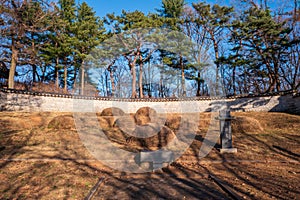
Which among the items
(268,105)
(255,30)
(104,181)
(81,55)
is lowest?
(104,181)

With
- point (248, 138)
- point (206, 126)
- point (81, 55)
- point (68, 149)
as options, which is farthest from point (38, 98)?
point (248, 138)

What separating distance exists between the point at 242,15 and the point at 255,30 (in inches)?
68.3

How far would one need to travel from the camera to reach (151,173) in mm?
4359

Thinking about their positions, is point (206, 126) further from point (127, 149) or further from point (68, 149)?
point (68, 149)

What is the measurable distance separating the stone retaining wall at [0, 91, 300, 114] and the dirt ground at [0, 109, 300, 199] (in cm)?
378

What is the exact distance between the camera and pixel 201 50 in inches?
696

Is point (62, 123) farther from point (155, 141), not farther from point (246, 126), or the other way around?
point (246, 126)

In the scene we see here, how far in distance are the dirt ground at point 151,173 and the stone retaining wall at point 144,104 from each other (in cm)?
378

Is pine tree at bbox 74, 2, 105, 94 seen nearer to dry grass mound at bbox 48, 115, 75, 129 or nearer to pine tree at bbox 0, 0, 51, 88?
pine tree at bbox 0, 0, 51, 88

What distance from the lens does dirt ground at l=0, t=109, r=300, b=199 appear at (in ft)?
10.4

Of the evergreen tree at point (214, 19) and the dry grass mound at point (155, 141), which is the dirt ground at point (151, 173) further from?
the evergreen tree at point (214, 19)

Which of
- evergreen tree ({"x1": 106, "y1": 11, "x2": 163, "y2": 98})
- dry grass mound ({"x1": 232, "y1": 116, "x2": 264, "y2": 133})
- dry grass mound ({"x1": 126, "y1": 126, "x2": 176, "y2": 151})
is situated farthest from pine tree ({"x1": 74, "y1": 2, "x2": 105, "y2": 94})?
dry grass mound ({"x1": 232, "y1": 116, "x2": 264, "y2": 133})

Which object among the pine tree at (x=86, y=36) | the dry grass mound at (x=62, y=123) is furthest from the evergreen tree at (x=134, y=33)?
the dry grass mound at (x=62, y=123)

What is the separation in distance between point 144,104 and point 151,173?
1094 centimetres
